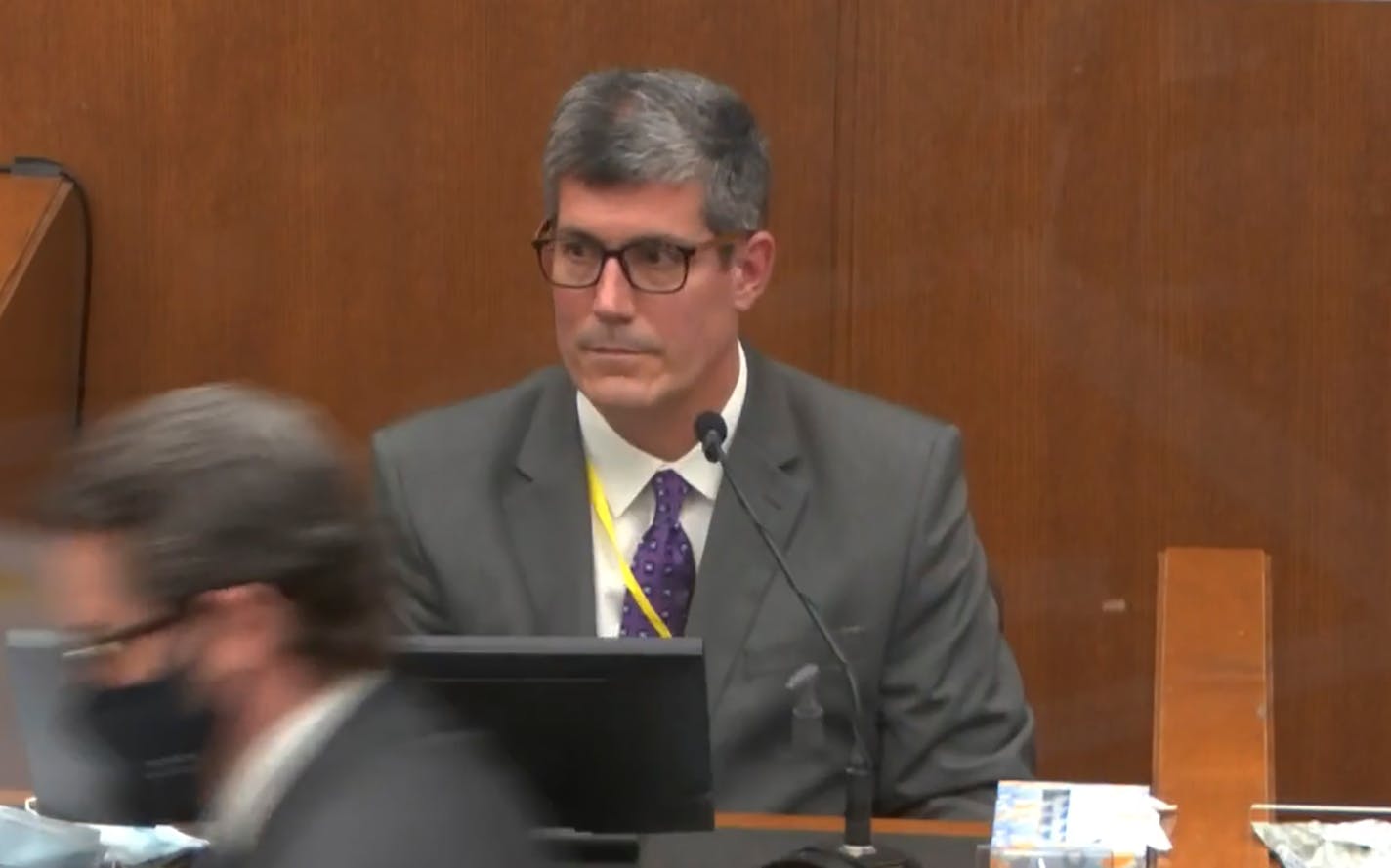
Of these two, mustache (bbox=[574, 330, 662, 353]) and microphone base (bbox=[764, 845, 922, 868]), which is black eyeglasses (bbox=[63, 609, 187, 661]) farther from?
mustache (bbox=[574, 330, 662, 353])

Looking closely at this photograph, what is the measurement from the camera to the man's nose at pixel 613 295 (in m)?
2.48

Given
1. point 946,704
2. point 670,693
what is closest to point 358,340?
point 946,704

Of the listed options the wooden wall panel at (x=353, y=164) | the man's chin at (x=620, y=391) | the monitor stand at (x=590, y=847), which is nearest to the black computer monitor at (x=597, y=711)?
the monitor stand at (x=590, y=847)

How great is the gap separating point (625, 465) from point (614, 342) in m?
0.18

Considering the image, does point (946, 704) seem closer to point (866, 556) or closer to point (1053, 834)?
point (866, 556)

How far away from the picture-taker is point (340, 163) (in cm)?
381

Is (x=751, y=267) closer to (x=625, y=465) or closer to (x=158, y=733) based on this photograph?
(x=625, y=465)

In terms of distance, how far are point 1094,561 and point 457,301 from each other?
3.92 ft

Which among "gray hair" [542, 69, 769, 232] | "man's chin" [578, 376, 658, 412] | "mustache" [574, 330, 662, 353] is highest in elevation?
"gray hair" [542, 69, 769, 232]

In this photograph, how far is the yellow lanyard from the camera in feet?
8.26

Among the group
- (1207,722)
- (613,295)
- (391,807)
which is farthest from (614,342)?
(391,807)

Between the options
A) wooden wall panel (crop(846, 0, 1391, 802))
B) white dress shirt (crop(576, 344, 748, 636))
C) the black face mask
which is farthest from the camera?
wooden wall panel (crop(846, 0, 1391, 802))

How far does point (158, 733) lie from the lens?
147 cm

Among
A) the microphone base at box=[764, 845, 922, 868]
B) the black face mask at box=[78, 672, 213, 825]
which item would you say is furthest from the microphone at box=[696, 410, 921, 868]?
the black face mask at box=[78, 672, 213, 825]
